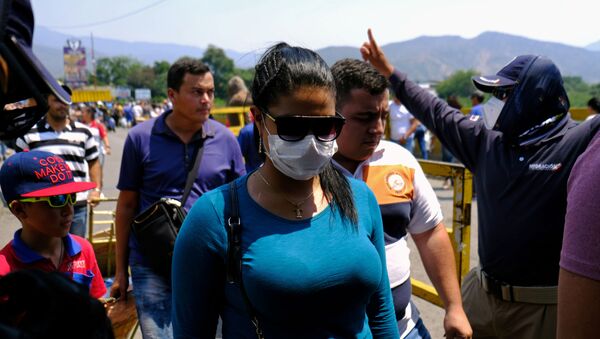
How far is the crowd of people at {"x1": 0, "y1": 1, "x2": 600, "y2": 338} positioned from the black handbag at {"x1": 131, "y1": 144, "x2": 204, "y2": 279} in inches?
0.6

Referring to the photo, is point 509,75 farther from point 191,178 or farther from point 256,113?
point 191,178

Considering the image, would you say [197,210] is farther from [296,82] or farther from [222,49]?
[222,49]

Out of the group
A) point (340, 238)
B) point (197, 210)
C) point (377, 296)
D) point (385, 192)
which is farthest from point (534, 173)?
point (197, 210)

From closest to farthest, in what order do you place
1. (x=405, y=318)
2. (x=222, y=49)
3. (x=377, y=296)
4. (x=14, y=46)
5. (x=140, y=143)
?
(x=14, y=46) < (x=377, y=296) < (x=405, y=318) < (x=140, y=143) < (x=222, y=49)

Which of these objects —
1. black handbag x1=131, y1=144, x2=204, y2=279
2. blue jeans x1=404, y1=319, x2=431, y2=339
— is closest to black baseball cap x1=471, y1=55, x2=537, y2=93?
blue jeans x1=404, y1=319, x2=431, y2=339

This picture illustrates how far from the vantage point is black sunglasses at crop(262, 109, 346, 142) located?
193 cm

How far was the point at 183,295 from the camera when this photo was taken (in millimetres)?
1952

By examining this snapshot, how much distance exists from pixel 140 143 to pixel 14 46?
8.47ft

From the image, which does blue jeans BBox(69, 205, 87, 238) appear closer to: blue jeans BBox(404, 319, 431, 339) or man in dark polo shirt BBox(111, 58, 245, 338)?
man in dark polo shirt BBox(111, 58, 245, 338)

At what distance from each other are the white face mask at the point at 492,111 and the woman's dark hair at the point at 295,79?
1.48 m

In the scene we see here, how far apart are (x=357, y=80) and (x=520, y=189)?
100cm

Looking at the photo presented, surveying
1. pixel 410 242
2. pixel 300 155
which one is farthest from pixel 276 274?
pixel 410 242

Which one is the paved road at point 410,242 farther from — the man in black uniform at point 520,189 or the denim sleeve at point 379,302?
the denim sleeve at point 379,302

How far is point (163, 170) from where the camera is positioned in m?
3.61
